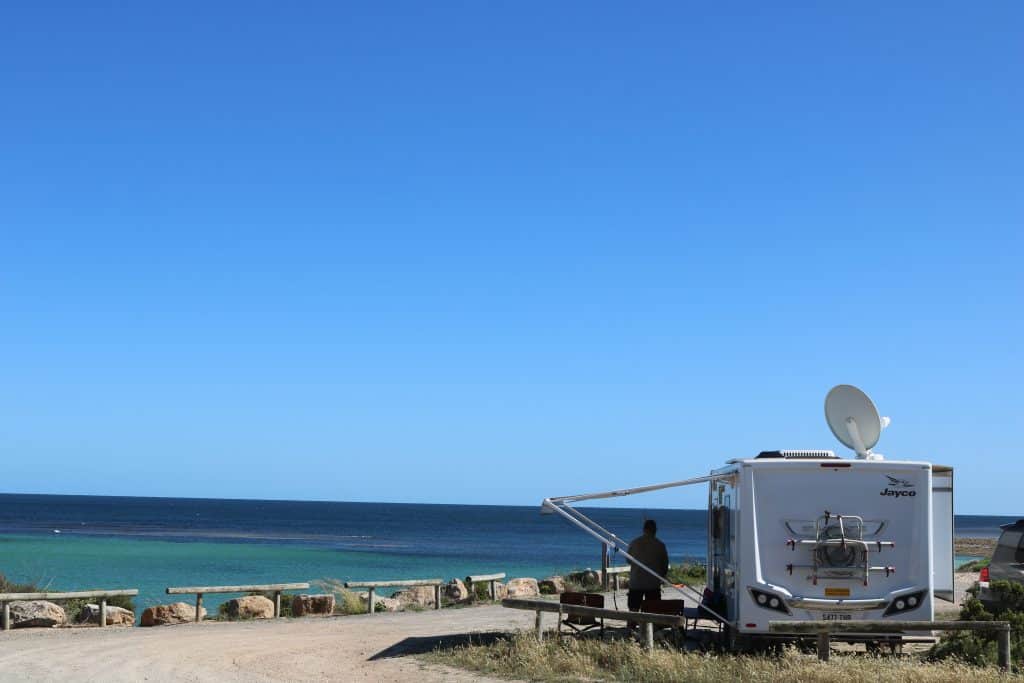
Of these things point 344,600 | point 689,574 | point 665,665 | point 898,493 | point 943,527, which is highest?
point 898,493

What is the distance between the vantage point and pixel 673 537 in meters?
101

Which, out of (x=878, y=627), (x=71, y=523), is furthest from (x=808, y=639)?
(x=71, y=523)

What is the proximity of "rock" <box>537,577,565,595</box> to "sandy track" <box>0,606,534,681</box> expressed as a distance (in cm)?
616

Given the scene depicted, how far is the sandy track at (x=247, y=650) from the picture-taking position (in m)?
12.6

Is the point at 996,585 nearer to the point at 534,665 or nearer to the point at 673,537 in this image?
the point at 534,665

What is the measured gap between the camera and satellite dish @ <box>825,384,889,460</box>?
44.6ft

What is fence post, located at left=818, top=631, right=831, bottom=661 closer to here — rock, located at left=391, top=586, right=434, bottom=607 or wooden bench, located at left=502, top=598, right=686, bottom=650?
→ wooden bench, located at left=502, top=598, right=686, bottom=650

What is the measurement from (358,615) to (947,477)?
1145cm

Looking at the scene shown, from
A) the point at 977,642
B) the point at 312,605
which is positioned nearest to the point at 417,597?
the point at 312,605

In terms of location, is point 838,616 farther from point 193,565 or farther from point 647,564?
point 193,565

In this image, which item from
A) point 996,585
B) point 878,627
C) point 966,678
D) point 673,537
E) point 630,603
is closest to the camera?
point 966,678

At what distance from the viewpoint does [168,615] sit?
61.5 feet

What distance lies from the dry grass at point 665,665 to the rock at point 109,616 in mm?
7083

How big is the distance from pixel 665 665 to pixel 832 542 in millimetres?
2271
